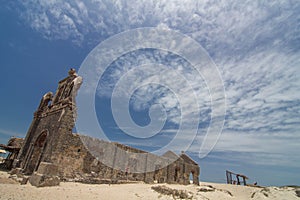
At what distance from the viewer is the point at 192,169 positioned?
77.4 ft

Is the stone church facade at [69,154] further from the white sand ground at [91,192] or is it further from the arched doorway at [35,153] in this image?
the white sand ground at [91,192]

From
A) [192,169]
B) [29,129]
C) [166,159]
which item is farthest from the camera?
[192,169]

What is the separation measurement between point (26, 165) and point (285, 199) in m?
17.9

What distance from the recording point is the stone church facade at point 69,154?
10180 millimetres

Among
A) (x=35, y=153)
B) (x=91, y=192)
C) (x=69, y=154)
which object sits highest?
(x=69, y=154)

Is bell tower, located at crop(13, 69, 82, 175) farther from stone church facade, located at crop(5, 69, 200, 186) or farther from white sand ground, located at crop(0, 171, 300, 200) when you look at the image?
white sand ground, located at crop(0, 171, 300, 200)

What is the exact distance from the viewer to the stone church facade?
10180 millimetres

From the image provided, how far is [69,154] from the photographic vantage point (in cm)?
1074

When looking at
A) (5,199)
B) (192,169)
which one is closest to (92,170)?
(5,199)

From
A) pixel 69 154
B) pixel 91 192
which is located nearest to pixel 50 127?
pixel 69 154

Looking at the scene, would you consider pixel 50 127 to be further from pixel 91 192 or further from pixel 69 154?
pixel 91 192

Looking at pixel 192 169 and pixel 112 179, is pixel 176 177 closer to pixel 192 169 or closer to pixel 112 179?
pixel 192 169

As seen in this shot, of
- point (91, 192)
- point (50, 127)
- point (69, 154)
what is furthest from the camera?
point (50, 127)

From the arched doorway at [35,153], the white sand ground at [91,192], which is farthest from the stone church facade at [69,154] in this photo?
the white sand ground at [91,192]
